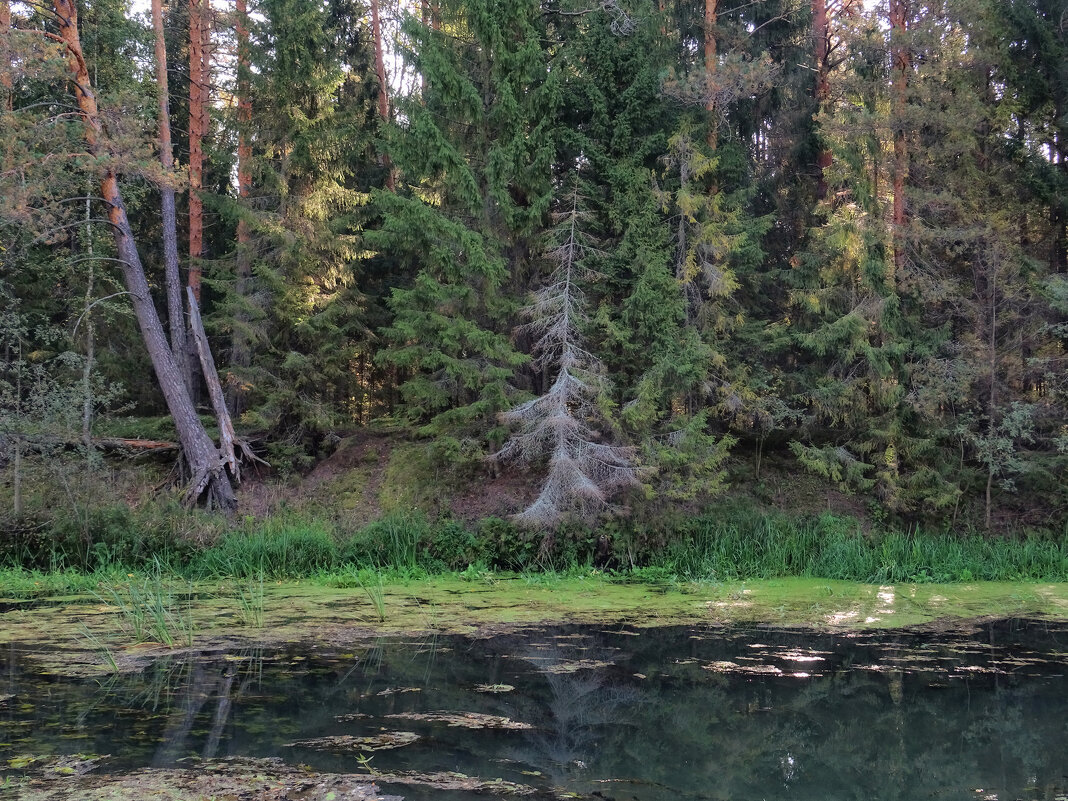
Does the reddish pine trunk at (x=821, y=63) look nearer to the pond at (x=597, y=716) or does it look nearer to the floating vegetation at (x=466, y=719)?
the pond at (x=597, y=716)

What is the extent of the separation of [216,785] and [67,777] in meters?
0.70

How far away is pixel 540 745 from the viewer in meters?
4.46

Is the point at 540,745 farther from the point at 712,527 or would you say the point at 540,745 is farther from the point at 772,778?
the point at 712,527

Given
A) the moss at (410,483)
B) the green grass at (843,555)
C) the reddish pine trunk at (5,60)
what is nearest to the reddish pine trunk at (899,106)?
the green grass at (843,555)

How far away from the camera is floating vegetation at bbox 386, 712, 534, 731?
471cm

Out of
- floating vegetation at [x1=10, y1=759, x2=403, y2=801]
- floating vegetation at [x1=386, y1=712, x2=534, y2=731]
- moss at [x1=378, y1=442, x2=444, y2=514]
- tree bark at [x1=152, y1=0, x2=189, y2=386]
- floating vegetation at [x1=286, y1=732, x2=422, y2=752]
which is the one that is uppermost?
tree bark at [x1=152, y1=0, x2=189, y2=386]

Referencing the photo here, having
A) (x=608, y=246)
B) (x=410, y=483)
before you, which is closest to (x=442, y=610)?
(x=410, y=483)

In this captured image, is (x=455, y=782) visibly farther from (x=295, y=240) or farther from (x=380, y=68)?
(x=380, y=68)

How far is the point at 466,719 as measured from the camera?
4.79 m

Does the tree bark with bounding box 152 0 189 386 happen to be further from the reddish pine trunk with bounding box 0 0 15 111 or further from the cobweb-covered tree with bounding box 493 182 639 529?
the cobweb-covered tree with bounding box 493 182 639 529

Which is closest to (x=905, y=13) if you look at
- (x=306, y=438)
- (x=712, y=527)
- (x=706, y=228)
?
(x=706, y=228)

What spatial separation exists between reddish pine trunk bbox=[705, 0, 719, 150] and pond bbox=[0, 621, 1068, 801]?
8.85 metres

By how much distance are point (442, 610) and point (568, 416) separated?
12.1 feet

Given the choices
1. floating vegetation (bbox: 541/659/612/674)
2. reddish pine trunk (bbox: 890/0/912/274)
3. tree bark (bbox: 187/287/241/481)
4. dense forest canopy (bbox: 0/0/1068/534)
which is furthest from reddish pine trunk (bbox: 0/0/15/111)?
reddish pine trunk (bbox: 890/0/912/274)
